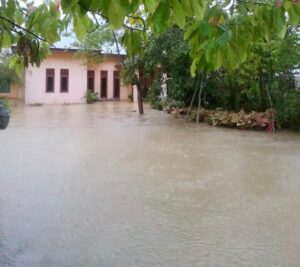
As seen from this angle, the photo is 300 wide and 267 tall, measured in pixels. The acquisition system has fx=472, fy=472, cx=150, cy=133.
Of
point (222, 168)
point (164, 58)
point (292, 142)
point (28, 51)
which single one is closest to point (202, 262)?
point (28, 51)

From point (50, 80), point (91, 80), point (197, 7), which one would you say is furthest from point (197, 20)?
point (91, 80)

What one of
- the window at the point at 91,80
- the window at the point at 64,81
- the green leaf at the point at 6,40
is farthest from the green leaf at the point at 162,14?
the window at the point at 91,80

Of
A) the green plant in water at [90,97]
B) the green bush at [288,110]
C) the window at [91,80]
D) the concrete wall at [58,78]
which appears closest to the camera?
the green bush at [288,110]

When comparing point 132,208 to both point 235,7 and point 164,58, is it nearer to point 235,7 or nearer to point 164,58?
point 235,7

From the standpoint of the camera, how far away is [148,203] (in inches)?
229

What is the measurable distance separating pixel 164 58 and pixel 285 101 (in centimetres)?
453

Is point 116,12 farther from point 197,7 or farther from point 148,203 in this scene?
point 148,203

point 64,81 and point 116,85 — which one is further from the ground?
point 64,81

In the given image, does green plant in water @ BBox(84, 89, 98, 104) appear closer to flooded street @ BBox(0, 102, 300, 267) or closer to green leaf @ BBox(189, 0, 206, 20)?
flooded street @ BBox(0, 102, 300, 267)

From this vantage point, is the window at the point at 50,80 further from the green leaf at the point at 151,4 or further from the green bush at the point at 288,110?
the green leaf at the point at 151,4

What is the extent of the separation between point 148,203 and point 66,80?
75.6ft

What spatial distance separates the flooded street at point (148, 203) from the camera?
416 centimetres

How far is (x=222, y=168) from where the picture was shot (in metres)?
→ 8.09

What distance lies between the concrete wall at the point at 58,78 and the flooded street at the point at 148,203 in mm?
16284
